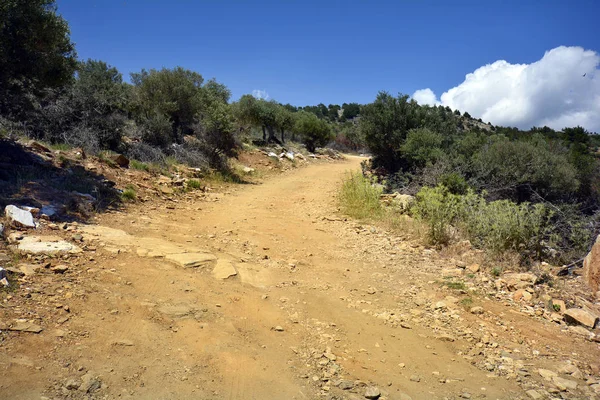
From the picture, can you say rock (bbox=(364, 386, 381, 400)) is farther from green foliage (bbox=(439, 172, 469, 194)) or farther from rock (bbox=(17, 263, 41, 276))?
green foliage (bbox=(439, 172, 469, 194))

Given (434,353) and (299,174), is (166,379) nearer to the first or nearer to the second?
(434,353)

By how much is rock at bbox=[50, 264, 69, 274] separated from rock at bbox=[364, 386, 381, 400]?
3313 mm

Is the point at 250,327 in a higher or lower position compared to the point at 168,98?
lower

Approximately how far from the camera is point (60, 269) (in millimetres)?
4043

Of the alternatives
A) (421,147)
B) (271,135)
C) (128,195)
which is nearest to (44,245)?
(128,195)

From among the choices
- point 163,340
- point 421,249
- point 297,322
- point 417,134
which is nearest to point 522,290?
point 421,249

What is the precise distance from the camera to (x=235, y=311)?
4.00 metres

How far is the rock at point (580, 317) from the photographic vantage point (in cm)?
416

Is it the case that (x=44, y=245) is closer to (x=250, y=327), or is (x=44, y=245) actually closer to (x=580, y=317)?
(x=250, y=327)

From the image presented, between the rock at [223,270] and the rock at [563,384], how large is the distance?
11.5 ft

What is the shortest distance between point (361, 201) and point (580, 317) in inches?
204

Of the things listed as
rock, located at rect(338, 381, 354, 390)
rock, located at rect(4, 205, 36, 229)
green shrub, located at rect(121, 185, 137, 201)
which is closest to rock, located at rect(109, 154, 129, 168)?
green shrub, located at rect(121, 185, 137, 201)

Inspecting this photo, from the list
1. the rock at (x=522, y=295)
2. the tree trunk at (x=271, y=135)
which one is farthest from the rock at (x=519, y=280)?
the tree trunk at (x=271, y=135)

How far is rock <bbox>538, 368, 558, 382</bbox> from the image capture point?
3293 mm
